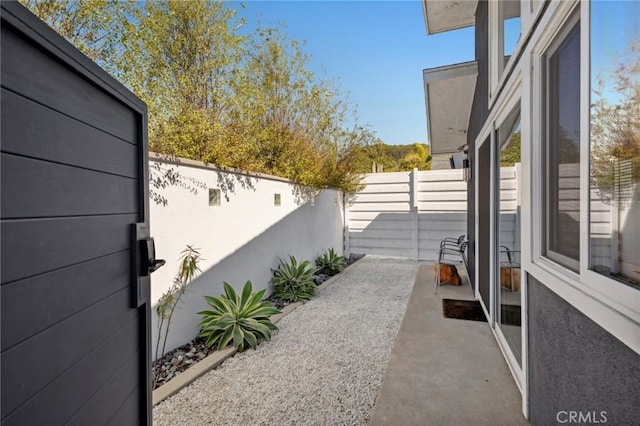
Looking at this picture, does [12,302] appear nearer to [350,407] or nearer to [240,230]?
[350,407]

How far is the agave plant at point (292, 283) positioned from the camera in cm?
443

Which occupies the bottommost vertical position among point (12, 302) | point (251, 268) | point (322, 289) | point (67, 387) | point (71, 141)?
point (322, 289)

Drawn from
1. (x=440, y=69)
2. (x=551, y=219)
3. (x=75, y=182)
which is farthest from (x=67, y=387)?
(x=440, y=69)

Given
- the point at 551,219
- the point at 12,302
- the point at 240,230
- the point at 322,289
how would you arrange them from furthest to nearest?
the point at 322,289, the point at 240,230, the point at 551,219, the point at 12,302

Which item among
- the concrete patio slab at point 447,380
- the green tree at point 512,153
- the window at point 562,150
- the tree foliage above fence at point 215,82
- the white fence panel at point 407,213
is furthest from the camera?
the white fence panel at point 407,213

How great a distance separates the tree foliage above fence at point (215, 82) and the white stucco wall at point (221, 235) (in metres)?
0.39

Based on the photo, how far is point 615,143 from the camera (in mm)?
1041

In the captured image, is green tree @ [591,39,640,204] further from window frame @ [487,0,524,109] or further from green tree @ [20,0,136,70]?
green tree @ [20,0,136,70]

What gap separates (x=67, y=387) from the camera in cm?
94

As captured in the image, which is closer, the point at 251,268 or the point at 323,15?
the point at 251,268

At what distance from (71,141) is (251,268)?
10.5 feet

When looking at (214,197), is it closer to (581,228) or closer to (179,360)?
(179,360)

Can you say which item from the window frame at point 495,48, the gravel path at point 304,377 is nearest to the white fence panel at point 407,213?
the gravel path at point 304,377

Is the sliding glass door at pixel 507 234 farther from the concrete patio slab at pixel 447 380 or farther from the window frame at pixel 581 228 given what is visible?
the window frame at pixel 581 228
